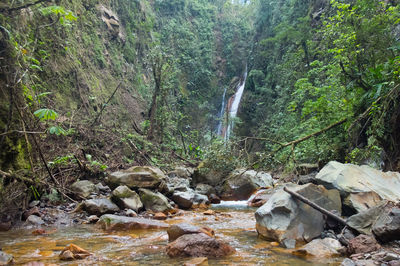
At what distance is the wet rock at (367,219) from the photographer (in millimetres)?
3531

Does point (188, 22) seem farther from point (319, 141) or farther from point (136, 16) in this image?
point (319, 141)

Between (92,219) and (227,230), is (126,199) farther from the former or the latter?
(227,230)

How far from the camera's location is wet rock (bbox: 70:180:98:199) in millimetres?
6066

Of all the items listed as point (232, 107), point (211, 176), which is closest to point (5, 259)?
point (211, 176)

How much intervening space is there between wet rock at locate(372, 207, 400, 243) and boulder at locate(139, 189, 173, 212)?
13.6ft

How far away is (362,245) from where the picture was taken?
3.17 metres

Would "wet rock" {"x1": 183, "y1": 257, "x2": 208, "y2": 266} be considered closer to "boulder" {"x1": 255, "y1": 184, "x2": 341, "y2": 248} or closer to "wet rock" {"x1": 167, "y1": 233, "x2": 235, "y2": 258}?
"wet rock" {"x1": 167, "y1": 233, "x2": 235, "y2": 258}

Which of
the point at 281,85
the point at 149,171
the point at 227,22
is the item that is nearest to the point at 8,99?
the point at 149,171

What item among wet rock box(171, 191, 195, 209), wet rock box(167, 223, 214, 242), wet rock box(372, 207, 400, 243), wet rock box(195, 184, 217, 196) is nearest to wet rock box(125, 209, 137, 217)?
wet rock box(171, 191, 195, 209)

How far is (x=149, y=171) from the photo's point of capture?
7.11m

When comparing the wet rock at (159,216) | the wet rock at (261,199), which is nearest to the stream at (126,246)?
the wet rock at (159,216)

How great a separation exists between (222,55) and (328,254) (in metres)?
31.2

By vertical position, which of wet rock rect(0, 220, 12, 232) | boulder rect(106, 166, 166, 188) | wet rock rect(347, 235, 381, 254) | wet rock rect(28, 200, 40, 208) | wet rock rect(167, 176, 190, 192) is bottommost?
wet rock rect(347, 235, 381, 254)

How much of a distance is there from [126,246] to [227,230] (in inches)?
71.5
